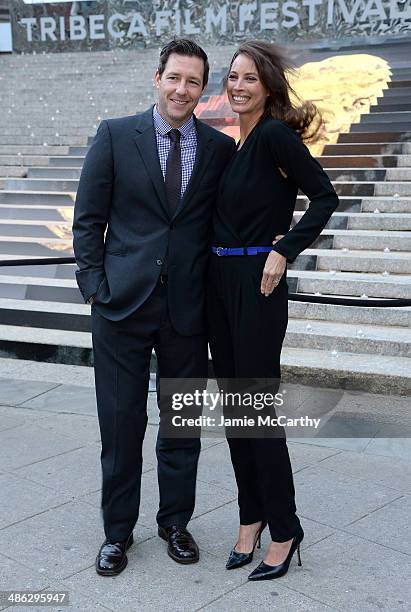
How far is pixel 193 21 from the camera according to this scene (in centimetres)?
1756

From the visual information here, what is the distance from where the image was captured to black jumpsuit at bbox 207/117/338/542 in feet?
9.14

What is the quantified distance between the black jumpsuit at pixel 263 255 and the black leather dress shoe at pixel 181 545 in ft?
1.18

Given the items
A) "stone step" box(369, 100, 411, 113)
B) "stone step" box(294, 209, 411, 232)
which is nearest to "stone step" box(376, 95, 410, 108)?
"stone step" box(369, 100, 411, 113)

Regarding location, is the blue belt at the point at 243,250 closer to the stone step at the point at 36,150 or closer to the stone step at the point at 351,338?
the stone step at the point at 351,338

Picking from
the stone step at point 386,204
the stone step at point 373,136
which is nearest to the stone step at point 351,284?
the stone step at point 386,204

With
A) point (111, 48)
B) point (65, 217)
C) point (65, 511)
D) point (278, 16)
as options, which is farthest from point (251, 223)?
point (111, 48)

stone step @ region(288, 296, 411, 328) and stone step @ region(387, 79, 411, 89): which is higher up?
stone step @ region(387, 79, 411, 89)

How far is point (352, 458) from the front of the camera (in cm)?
414

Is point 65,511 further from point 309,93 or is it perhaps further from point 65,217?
point 309,93

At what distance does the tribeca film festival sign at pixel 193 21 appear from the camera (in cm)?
1591

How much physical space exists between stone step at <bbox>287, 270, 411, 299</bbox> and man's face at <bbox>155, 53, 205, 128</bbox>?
12.8 ft

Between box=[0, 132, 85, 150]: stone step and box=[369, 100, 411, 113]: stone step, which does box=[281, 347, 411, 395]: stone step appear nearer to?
box=[369, 100, 411, 113]: stone step

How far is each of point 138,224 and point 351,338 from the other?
3138mm

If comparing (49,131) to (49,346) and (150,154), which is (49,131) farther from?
(150,154)
